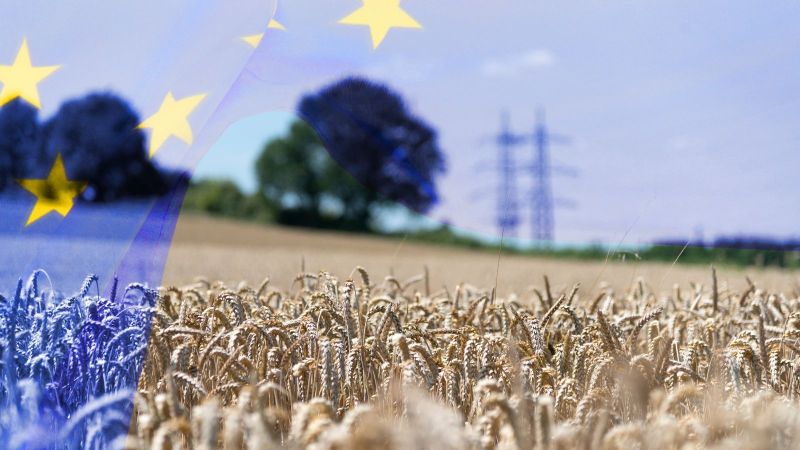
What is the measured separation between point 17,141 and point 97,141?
0.94 ft

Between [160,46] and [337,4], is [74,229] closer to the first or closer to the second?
[160,46]

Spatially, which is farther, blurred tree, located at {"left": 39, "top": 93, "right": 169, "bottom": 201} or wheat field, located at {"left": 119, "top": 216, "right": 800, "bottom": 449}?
blurred tree, located at {"left": 39, "top": 93, "right": 169, "bottom": 201}

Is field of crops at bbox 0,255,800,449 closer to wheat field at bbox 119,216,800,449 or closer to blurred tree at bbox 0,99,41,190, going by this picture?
wheat field at bbox 119,216,800,449

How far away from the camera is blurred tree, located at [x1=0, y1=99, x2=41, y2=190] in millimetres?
2971

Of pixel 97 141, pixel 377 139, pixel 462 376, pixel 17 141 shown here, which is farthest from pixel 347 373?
pixel 377 139

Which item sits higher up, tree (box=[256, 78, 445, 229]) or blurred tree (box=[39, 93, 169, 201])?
tree (box=[256, 78, 445, 229])

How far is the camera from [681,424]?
192cm

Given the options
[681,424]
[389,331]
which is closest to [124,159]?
[389,331]

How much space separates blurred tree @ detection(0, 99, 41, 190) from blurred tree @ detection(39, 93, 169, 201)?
0.15 feet

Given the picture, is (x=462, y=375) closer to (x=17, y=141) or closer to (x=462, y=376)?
(x=462, y=376)

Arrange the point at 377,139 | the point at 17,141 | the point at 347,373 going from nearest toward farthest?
the point at 347,373 < the point at 17,141 < the point at 377,139

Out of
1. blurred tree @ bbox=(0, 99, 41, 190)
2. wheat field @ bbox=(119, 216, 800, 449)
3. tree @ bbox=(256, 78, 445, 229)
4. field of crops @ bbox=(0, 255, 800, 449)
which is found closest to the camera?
wheat field @ bbox=(119, 216, 800, 449)

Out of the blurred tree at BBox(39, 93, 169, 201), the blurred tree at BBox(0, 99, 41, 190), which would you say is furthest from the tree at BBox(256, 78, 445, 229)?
the blurred tree at BBox(0, 99, 41, 190)

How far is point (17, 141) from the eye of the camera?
2977mm
